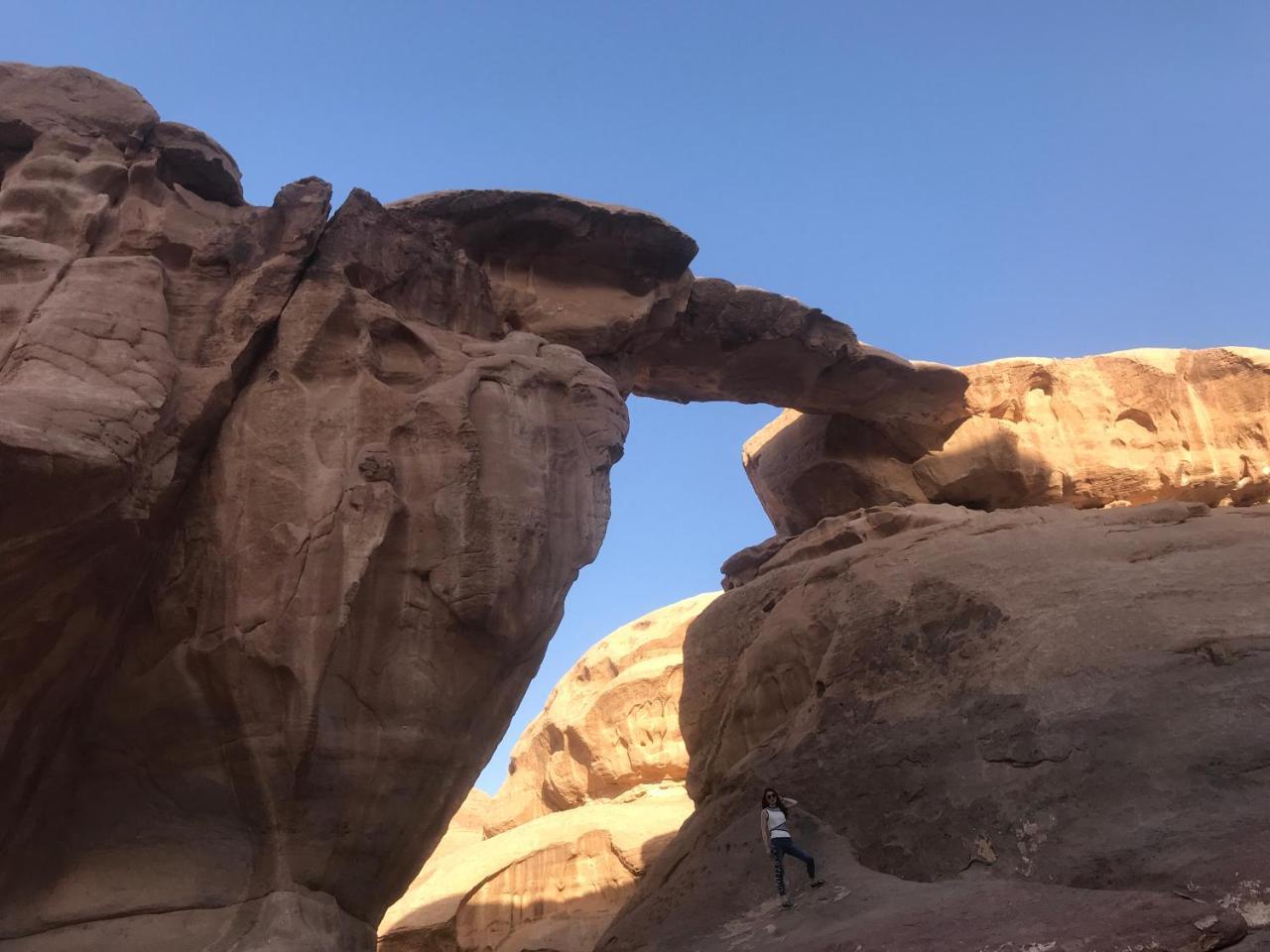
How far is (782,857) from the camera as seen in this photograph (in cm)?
755

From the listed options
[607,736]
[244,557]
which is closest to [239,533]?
[244,557]

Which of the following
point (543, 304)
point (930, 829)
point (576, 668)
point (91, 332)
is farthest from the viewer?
point (576, 668)

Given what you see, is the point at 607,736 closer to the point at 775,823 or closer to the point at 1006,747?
the point at 775,823

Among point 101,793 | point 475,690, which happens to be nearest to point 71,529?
point 101,793

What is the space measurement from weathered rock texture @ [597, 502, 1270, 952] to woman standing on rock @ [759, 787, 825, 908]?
0.16 metres

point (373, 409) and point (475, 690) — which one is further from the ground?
point (373, 409)

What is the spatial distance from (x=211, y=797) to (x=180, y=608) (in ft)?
4.51

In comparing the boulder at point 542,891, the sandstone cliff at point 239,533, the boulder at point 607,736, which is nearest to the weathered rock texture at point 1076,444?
the boulder at point 607,736

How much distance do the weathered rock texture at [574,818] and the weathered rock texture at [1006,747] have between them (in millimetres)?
6629

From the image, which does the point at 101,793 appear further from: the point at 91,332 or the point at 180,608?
the point at 91,332

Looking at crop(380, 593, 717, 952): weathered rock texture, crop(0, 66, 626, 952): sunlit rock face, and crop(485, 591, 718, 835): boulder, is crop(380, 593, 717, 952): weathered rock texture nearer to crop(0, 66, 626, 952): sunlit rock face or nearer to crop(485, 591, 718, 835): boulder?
crop(485, 591, 718, 835): boulder

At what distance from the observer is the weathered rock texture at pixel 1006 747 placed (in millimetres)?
6047

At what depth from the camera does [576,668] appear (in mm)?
23953

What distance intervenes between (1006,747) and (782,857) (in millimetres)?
1521
